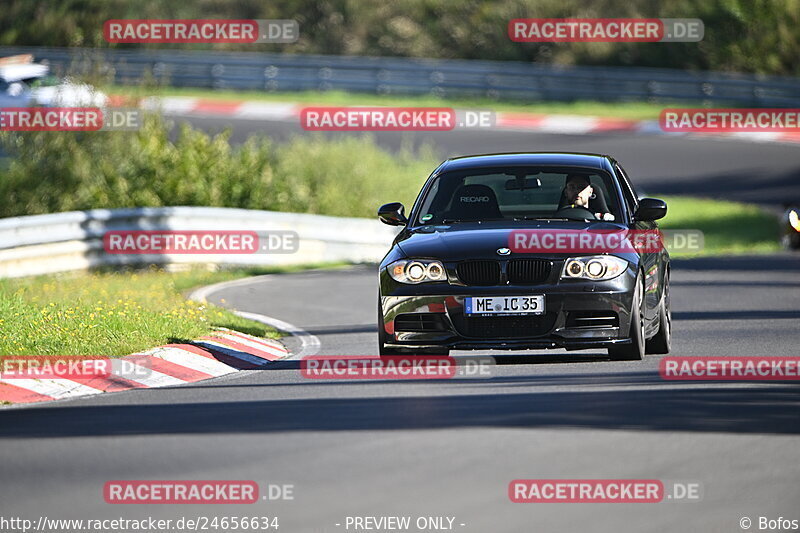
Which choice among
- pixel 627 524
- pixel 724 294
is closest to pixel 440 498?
pixel 627 524

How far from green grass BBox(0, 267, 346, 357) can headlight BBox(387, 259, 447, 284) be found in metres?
2.40

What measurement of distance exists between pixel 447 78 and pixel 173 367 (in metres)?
30.0

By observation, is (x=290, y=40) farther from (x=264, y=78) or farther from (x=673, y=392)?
(x=673, y=392)

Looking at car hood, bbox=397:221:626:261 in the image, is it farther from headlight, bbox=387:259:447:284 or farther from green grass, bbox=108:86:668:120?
green grass, bbox=108:86:668:120

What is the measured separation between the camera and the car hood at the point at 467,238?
38.7 ft

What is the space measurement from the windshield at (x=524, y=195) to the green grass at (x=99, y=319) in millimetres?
2495

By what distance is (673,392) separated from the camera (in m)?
10.8

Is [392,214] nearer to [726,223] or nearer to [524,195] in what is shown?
[524,195]
